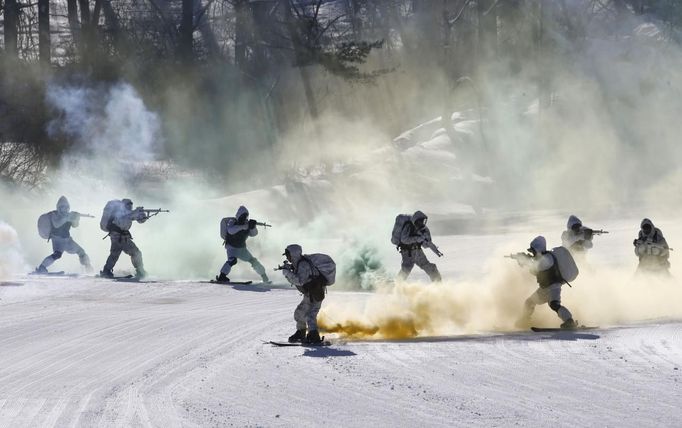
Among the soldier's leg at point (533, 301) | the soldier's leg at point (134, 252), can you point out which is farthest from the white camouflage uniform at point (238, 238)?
the soldier's leg at point (533, 301)

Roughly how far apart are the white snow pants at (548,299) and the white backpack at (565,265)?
0.18m

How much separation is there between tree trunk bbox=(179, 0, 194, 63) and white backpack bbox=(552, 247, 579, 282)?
4470cm

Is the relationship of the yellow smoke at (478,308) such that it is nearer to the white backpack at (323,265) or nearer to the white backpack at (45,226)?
the white backpack at (323,265)

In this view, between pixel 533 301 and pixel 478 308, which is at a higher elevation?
pixel 533 301

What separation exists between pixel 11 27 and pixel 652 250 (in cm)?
4214

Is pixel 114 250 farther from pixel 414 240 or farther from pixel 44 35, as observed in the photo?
pixel 44 35

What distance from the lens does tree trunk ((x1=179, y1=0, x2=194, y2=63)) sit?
58.8 metres

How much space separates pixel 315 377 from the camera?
1288cm

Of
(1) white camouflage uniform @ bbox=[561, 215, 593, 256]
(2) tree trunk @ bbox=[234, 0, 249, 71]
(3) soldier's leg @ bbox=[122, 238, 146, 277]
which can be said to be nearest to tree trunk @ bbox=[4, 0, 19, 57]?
(2) tree trunk @ bbox=[234, 0, 249, 71]

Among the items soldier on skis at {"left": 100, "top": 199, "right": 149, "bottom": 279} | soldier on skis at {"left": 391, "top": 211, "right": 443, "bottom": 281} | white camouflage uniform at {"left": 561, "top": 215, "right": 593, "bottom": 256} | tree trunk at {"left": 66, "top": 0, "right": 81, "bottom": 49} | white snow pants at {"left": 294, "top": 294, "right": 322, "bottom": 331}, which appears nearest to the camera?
white snow pants at {"left": 294, "top": 294, "right": 322, "bottom": 331}

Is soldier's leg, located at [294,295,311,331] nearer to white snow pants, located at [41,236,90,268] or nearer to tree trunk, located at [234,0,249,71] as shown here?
white snow pants, located at [41,236,90,268]

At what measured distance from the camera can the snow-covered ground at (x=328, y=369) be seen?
1105 cm

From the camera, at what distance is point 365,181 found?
165 feet

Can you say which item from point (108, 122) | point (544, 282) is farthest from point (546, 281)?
point (108, 122)
